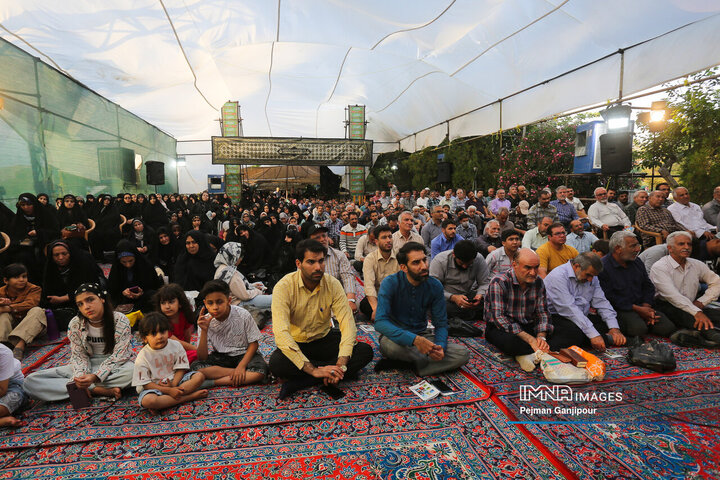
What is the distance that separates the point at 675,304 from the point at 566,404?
76.5 inches

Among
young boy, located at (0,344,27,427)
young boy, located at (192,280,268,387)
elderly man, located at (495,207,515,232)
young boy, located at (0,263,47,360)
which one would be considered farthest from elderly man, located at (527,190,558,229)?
young boy, located at (0,263,47,360)

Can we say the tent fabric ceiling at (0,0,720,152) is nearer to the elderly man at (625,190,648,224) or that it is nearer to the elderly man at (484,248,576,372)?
the elderly man at (625,190,648,224)

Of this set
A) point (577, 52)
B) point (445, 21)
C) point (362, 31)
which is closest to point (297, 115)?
point (362, 31)

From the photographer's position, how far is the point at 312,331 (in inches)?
108

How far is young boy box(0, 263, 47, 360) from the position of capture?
3.29 metres

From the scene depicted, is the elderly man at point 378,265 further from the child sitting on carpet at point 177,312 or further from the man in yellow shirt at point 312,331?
the child sitting on carpet at point 177,312

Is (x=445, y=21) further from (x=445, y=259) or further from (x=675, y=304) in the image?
(x=675, y=304)

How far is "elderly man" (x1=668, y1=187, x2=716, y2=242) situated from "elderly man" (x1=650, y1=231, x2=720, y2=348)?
1947 millimetres

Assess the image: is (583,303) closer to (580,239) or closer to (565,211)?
(580,239)

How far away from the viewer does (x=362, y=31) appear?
286 inches

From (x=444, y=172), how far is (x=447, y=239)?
25.6 ft

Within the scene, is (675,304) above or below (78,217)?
below

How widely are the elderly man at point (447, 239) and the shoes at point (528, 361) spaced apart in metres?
1.76

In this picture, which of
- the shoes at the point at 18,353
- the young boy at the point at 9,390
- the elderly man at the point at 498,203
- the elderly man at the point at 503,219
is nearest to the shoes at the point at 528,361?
the elderly man at the point at 503,219
